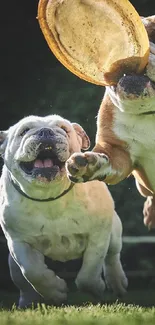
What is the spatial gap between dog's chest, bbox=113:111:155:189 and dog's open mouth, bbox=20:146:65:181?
531 millimetres

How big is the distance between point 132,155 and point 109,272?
1.11 metres

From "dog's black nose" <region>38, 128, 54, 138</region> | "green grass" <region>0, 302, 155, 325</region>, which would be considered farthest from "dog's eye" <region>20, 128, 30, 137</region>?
"green grass" <region>0, 302, 155, 325</region>

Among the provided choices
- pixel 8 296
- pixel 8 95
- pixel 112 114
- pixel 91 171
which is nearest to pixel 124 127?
pixel 112 114

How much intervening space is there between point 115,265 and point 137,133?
119 centimetres

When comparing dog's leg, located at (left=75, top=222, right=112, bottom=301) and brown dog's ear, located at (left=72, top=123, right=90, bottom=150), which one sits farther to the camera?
brown dog's ear, located at (left=72, top=123, right=90, bottom=150)

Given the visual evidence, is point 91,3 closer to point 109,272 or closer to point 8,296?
point 109,272

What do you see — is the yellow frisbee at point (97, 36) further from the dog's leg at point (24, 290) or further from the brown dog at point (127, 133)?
the dog's leg at point (24, 290)

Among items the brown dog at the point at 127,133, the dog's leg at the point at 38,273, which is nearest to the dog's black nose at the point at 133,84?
the brown dog at the point at 127,133

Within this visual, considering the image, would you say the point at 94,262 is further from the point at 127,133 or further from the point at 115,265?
the point at 127,133

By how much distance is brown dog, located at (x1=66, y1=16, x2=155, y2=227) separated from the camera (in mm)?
4613

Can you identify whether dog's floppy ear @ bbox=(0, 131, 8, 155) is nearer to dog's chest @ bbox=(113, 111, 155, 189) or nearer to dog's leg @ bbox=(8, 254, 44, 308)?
dog's leg @ bbox=(8, 254, 44, 308)

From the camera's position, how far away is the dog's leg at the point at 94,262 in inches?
213

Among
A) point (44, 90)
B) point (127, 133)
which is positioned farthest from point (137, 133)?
point (44, 90)

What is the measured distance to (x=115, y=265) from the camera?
5.86 meters
